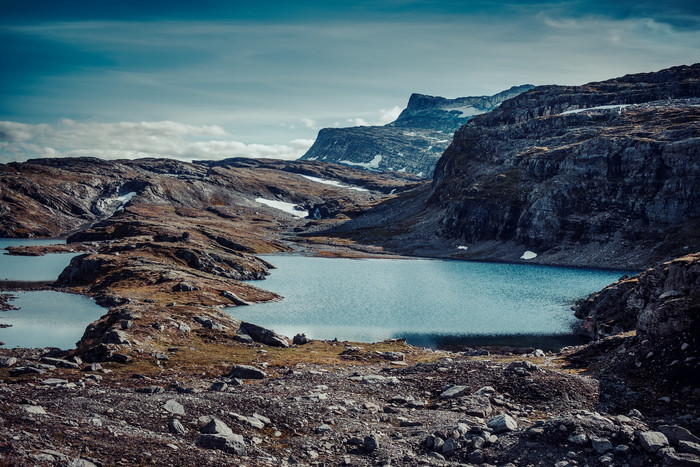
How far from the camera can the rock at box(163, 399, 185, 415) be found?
87.6 feet

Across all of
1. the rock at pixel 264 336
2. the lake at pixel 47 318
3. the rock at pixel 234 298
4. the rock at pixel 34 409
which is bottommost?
the rock at pixel 234 298

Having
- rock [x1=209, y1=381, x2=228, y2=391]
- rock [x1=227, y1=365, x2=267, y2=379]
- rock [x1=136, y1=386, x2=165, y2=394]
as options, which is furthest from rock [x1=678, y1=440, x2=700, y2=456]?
rock [x1=136, y1=386, x2=165, y2=394]

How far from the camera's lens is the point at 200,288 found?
99000mm

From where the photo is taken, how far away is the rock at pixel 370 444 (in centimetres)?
2366

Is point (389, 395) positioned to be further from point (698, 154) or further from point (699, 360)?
point (698, 154)

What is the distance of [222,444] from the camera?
22625mm

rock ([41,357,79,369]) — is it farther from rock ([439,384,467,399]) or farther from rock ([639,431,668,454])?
rock ([639,431,668,454])

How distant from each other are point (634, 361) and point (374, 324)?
5092 centimetres

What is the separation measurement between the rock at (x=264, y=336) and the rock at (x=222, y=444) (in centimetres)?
3435

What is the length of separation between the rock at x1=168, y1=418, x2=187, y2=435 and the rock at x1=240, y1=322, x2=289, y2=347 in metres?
32.5

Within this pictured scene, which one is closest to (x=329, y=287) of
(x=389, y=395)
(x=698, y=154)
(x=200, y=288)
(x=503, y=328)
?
(x=200, y=288)

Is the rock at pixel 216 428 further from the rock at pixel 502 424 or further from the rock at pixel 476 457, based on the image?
the rock at pixel 502 424

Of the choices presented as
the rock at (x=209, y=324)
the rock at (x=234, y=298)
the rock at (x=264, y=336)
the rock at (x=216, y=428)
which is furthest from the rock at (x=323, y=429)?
the rock at (x=234, y=298)

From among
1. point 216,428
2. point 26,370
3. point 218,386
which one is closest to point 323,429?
point 216,428
